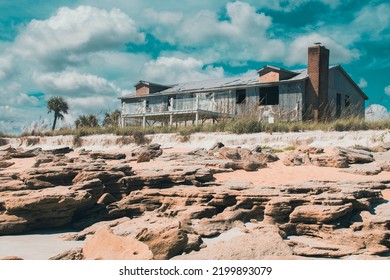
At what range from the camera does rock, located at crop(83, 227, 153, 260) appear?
206 inches

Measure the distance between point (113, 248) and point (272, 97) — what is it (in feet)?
81.0

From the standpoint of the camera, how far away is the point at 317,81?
2731cm

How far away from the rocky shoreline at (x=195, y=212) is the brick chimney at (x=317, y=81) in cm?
1624

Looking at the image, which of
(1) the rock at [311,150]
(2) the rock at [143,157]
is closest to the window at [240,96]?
(1) the rock at [311,150]

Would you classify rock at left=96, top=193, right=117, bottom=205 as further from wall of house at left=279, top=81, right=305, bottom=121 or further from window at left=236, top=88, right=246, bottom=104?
window at left=236, top=88, right=246, bottom=104

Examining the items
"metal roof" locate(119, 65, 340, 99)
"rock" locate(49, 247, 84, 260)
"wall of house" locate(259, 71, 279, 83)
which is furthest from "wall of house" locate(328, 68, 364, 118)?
"rock" locate(49, 247, 84, 260)

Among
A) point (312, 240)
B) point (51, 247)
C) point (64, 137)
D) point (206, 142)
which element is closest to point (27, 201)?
point (51, 247)

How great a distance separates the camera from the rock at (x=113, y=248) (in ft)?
17.2

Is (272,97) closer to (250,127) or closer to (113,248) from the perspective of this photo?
(250,127)

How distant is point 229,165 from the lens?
11.7 m

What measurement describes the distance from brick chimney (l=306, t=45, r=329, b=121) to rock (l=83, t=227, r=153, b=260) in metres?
22.9

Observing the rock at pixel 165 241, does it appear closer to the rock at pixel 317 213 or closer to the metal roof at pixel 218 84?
the rock at pixel 317 213

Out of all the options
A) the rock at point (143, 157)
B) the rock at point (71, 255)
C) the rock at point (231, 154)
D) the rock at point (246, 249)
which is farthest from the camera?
the rock at point (143, 157)
